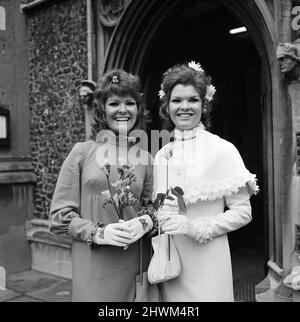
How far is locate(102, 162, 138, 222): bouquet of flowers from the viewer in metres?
1.91

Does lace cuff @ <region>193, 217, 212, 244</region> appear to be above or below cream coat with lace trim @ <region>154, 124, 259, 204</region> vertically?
below

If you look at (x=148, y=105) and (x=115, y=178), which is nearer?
(x=115, y=178)

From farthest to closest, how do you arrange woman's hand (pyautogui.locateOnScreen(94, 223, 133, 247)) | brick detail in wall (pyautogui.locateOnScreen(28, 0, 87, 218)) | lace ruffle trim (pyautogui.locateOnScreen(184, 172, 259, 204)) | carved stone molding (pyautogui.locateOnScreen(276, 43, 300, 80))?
brick detail in wall (pyautogui.locateOnScreen(28, 0, 87, 218)) < carved stone molding (pyautogui.locateOnScreen(276, 43, 300, 80)) < lace ruffle trim (pyautogui.locateOnScreen(184, 172, 259, 204)) < woman's hand (pyautogui.locateOnScreen(94, 223, 133, 247))

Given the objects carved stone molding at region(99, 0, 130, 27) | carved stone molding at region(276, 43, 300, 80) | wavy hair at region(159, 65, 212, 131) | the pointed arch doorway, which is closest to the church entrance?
the pointed arch doorway

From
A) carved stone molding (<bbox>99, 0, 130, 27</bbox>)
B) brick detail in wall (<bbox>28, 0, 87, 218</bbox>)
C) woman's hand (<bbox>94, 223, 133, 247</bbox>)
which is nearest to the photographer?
woman's hand (<bbox>94, 223, 133, 247</bbox>)

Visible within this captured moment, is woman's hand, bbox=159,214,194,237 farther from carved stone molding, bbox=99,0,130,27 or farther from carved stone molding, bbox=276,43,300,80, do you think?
carved stone molding, bbox=99,0,130,27

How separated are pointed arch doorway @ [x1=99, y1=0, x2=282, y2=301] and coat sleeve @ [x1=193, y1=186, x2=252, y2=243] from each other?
76.7 inches

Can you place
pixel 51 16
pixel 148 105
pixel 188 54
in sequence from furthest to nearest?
1. pixel 188 54
2. pixel 51 16
3. pixel 148 105

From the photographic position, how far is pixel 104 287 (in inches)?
81.8

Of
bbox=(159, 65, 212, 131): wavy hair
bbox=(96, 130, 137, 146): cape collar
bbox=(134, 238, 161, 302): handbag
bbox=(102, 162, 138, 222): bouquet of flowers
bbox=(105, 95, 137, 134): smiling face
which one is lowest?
bbox=(134, 238, 161, 302): handbag

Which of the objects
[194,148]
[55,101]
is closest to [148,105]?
[55,101]
